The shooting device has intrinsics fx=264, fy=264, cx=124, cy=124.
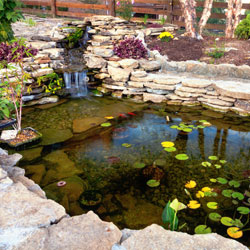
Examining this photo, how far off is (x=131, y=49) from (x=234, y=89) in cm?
343

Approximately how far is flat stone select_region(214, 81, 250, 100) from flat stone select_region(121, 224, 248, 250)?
4556mm

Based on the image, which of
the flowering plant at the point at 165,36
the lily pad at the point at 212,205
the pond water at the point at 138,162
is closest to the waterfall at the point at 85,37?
the flowering plant at the point at 165,36

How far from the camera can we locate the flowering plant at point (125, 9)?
11.2 m

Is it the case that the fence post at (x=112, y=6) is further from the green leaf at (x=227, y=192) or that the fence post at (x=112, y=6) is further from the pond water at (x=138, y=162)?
the green leaf at (x=227, y=192)

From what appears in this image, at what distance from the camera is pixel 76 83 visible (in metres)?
7.48

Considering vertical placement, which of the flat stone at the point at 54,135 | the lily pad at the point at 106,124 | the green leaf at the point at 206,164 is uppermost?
the lily pad at the point at 106,124

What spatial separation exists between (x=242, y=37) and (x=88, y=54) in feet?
18.0

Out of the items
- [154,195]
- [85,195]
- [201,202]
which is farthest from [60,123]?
[201,202]

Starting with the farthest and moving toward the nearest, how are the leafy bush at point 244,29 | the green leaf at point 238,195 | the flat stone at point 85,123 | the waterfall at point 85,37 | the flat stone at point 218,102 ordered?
the waterfall at point 85,37, the leafy bush at point 244,29, the flat stone at point 218,102, the flat stone at point 85,123, the green leaf at point 238,195

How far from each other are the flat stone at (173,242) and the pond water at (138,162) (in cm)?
101

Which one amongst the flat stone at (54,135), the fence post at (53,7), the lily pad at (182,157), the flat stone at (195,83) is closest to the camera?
the lily pad at (182,157)

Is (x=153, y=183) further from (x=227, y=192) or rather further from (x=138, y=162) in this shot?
(x=227, y=192)

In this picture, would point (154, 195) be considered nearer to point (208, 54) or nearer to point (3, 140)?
point (3, 140)

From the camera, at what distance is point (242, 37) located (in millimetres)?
9367
